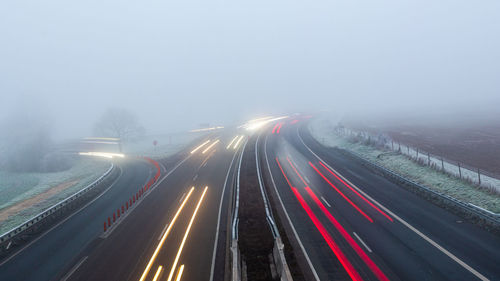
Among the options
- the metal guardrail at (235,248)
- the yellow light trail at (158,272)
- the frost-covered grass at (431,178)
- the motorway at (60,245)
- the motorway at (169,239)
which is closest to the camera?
the metal guardrail at (235,248)

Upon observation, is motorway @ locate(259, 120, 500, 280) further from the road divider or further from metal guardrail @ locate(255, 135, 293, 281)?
the road divider

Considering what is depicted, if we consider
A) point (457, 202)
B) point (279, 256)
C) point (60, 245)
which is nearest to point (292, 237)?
point (279, 256)

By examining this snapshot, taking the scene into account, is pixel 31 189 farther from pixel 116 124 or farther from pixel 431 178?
pixel 431 178

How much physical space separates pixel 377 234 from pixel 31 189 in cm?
4059

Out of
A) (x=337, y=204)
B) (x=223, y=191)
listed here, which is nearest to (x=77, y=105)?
(x=223, y=191)

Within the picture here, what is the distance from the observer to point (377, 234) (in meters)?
14.7

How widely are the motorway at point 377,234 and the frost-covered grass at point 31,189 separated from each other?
21663 mm

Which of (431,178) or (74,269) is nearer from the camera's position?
(74,269)

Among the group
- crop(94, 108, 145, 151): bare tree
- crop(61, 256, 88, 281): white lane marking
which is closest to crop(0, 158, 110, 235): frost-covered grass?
crop(61, 256, 88, 281): white lane marking

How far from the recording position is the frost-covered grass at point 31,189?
67.9 feet

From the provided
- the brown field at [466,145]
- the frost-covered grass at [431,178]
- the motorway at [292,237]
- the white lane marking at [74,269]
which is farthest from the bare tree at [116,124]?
the brown field at [466,145]

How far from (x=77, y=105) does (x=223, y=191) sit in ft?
570

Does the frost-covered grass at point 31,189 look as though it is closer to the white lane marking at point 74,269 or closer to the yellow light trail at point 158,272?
the white lane marking at point 74,269

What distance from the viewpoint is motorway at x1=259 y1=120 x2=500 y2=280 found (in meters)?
11.5
